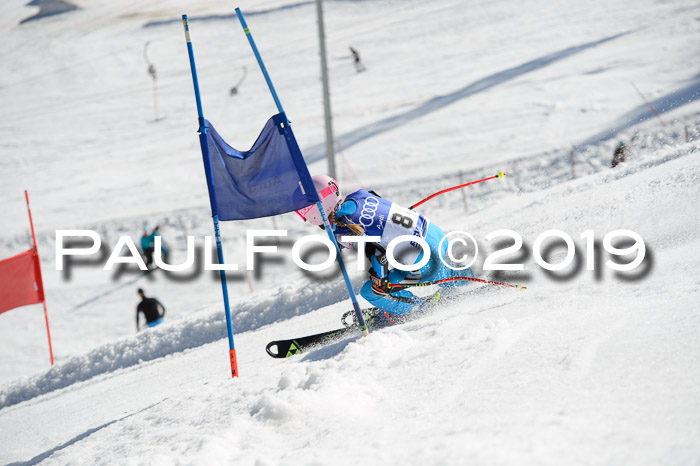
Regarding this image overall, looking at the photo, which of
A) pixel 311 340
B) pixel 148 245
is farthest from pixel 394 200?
pixel 311 340

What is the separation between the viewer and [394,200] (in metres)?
20.8

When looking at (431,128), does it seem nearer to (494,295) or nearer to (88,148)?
(88,148)

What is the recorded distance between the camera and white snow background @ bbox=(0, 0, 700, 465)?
3311 mm

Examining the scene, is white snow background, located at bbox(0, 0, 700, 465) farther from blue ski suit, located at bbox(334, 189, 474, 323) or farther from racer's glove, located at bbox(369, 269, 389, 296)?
racer's glove, located at bbox(369, 269, 389, 296)

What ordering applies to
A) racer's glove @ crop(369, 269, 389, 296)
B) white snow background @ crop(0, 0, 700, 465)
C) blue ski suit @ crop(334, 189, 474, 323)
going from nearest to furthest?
white snow background @ crop(0, 0, 700, 465) < blue ski suit @ crop(334, 189, 474, 323) < racer's glove @ crop(369, 269, 389, 296)

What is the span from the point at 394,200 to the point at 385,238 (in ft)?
49.4

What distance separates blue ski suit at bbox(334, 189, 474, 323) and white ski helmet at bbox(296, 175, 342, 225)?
126mm

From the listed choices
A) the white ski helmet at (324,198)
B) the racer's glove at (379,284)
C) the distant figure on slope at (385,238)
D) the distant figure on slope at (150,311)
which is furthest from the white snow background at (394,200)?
the white ski helmet at (324,198)

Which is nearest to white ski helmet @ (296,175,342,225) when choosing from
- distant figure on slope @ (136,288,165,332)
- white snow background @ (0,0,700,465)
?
white snow background @ (0,0,700,465)

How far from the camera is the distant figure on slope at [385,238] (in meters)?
5.74

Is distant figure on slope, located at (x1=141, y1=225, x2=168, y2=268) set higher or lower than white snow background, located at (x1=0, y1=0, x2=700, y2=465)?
lower

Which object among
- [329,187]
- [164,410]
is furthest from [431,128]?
[164,410]

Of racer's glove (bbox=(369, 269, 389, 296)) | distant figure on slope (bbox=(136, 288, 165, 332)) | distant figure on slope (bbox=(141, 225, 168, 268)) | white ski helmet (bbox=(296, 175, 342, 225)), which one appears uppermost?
white ski helmet (bbox=(296, 175, 342, 225))

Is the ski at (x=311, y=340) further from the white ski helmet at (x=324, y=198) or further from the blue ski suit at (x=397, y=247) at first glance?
the white ski helmet at (x=324, y=198)
